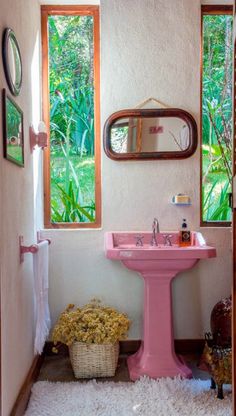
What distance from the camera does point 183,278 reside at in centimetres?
274

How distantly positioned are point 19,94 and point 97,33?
1.14m

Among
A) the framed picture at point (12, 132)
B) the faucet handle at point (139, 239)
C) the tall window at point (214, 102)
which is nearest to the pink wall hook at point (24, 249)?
the framed picture at point (12, 132)

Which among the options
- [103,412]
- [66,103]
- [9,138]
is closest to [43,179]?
[66,103]

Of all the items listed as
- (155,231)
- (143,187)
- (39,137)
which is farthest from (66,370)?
(39,137)

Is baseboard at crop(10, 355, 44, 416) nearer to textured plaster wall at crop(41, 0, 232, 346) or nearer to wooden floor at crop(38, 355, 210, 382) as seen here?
wooden floor at crop(38, 355, 210, 382)

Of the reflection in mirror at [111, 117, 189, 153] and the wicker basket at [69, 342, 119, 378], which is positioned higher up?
the reflection in mirror at [111, 117, 189, 153]

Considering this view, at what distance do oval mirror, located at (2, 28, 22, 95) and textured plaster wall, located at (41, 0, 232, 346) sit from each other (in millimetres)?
909

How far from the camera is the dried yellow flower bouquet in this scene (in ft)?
7.47

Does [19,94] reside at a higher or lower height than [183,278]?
higher

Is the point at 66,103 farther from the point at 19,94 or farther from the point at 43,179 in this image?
the point at 19,94

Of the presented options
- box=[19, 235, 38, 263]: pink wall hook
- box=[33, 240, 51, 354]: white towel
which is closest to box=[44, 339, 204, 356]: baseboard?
box=[33, 240, 51, 354]: white towel

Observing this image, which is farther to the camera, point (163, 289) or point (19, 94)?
point (163, 289)

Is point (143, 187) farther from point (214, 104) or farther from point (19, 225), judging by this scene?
point (19, 225)

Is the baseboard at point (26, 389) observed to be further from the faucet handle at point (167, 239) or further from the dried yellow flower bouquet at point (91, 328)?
the faucet handle at point (167, 239)
